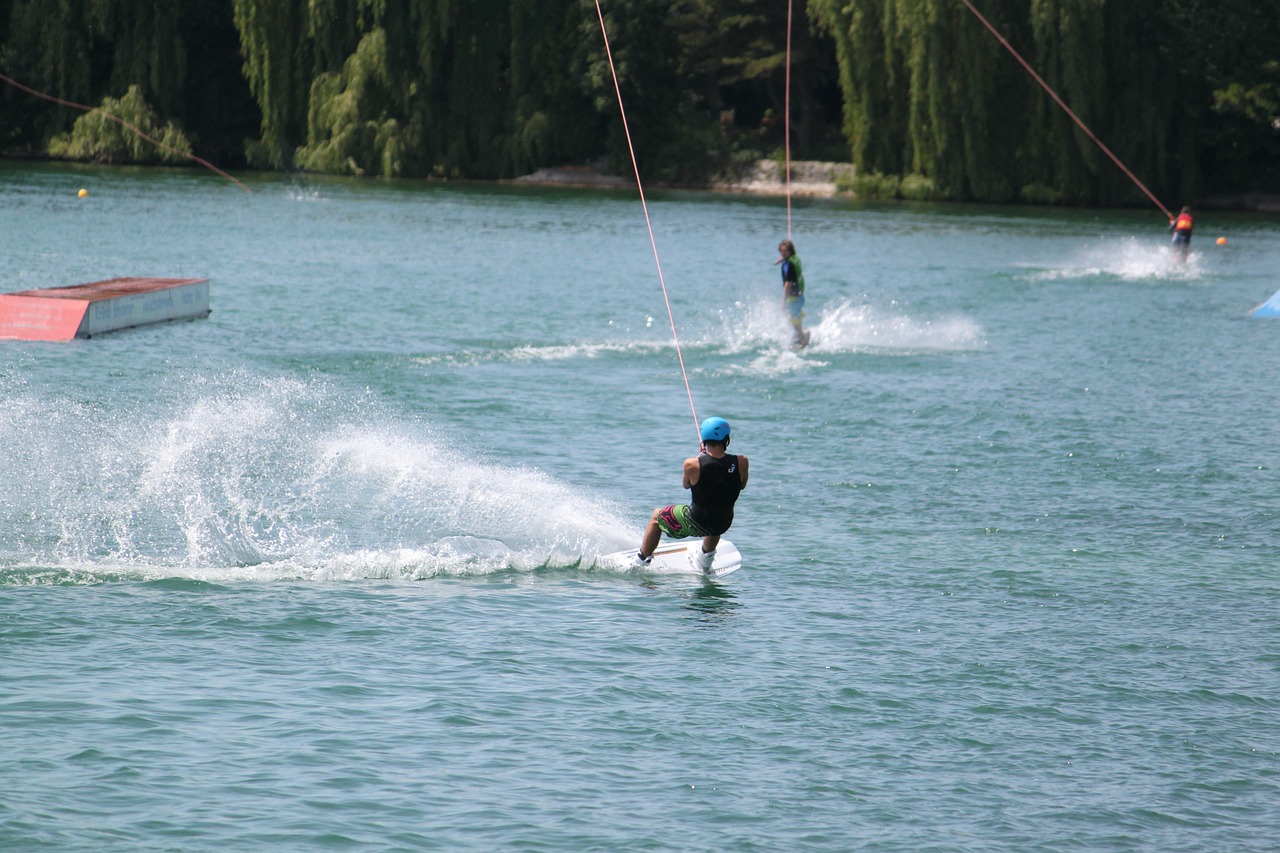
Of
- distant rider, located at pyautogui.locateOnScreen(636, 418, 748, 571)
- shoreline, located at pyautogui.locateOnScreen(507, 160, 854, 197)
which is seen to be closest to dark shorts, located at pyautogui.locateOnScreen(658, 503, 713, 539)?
distant rider, located at pyautogui.locateOnScreen(636, 418, 748, 571)

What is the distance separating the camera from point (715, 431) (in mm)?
13203

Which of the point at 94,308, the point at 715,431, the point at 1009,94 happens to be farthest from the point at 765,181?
the point at 715,431

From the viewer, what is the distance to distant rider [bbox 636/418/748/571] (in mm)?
13281

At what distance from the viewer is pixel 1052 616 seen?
13586mm

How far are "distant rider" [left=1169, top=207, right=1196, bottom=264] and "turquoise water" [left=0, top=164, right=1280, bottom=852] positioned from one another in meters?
13.6

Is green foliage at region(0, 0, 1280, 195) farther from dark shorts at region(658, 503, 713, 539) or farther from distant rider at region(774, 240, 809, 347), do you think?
dark shorts at region(658, 503, 713, 539)

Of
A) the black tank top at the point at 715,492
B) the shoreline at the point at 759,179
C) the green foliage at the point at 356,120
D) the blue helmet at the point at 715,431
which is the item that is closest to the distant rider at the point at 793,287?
the black tank top at the point at 715,492

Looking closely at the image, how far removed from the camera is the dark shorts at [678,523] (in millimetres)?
13703

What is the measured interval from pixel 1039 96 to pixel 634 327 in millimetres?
33638

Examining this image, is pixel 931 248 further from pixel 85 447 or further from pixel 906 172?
pixel 85 447

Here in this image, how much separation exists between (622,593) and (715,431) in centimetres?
166

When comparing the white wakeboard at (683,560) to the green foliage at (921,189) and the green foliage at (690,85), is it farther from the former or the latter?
the green foliage at (921,189)

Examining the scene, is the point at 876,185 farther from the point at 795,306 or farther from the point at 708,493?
the point at 708,493

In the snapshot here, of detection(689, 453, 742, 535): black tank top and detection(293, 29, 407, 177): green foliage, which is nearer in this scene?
detection(689, 453, 742, 535): black tank top
